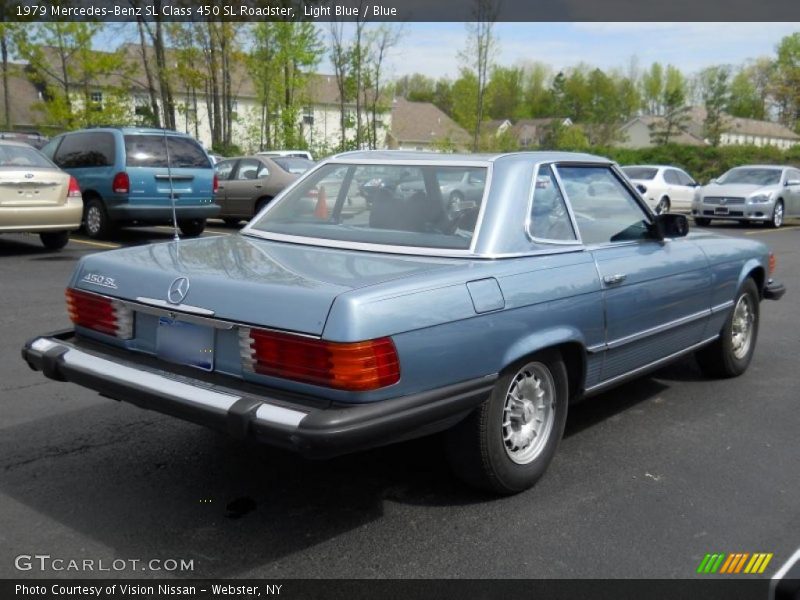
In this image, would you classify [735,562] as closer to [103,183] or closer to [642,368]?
[642,368]

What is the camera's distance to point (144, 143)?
40.5 ft

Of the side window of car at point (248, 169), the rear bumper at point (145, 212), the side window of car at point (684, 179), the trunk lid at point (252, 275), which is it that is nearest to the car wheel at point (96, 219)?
the rear bumper at point (145, 212)

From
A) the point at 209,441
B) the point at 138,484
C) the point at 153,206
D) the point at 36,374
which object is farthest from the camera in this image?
the point at 153,206

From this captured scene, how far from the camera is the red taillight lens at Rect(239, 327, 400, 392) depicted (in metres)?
3.02

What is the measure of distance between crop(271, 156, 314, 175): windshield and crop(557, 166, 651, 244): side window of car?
1167cm

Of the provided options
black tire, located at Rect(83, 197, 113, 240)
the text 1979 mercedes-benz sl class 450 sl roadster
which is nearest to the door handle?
the text 1979 mercedes-benz sl class 450 sl roadster

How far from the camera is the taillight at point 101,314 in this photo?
3.69 metres

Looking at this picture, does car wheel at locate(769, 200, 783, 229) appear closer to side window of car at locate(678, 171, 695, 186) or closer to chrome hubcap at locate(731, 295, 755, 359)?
side window of car at locate(678, 171, 695, 186)

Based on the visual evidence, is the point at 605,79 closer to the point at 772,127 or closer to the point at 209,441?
the point at 772,127

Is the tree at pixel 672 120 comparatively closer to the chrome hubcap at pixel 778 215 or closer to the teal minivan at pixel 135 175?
the chrome hubcap at pixel 778 215

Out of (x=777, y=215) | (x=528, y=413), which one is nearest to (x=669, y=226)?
(x=528, y=413)

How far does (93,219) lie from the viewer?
42.1ft
